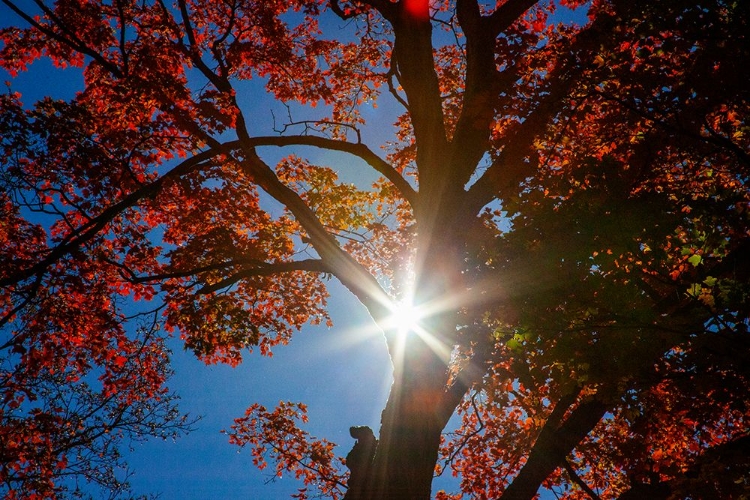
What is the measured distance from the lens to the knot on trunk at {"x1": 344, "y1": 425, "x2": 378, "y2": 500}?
5805mm

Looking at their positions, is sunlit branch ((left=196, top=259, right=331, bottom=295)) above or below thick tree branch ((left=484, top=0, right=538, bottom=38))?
below

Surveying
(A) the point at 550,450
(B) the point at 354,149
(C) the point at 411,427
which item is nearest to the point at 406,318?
(C) the point at 411,427

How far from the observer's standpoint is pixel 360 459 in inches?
247

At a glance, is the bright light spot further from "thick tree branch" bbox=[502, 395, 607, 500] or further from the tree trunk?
"thick tree branch" bbox=[502, 395, 607, 500]

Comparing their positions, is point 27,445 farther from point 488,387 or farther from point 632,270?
point 632,270

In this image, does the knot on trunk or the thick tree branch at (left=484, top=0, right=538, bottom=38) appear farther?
the thick tree branch at (left=484, top=0, right=538, bottom=38)

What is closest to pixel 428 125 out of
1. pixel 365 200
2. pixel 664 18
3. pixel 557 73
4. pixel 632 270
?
pixel 557 73

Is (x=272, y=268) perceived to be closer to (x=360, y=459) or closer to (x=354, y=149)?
(x=354, y=149)

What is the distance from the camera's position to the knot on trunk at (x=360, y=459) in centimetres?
580

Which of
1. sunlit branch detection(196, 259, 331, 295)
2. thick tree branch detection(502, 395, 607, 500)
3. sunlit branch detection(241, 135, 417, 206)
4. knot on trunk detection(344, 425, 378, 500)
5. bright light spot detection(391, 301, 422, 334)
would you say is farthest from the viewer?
sunlit branch detection(241, 135, 417, 206)

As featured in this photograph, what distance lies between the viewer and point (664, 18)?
491 cm

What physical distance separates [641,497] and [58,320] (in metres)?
11.6

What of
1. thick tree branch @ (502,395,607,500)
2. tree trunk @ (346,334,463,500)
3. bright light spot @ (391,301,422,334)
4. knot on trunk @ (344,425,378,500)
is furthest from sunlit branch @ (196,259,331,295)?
thick tree branch @ (502,395,607,500)

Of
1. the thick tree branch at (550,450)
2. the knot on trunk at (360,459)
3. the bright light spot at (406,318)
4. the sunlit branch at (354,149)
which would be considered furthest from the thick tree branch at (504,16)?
the knot on trunk at (360,459)
